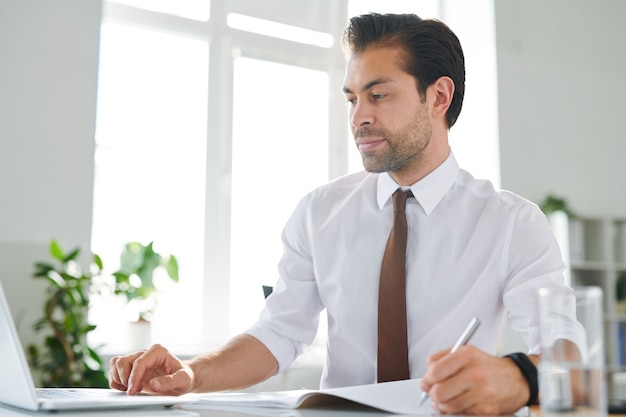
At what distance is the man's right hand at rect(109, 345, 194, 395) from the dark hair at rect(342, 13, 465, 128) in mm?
904

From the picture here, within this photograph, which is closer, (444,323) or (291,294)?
(444,323)

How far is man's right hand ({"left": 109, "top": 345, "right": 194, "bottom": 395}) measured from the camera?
125cm

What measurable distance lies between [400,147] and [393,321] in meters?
0.43

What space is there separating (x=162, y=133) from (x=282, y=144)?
0.80 meters

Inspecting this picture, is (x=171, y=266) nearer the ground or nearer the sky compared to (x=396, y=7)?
nearer the ground

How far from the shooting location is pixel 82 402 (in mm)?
946

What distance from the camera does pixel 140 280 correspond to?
3988 mm

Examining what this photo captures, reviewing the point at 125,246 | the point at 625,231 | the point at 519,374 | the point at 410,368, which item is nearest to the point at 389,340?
the point at 410,368

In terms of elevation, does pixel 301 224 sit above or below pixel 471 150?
below

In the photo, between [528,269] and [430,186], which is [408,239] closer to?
[430,186]

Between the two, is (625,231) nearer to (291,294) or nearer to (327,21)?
(327,21)

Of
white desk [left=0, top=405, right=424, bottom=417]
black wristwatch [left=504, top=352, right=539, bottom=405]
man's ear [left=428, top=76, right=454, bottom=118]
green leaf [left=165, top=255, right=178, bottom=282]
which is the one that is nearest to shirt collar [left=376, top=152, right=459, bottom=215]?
man's ear [left=428, top=76, right=454, bottom=118]

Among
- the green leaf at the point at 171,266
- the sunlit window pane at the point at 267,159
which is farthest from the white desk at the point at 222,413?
the sunlit window pane at the point at 267,159

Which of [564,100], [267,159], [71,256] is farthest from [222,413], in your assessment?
[564,100]
